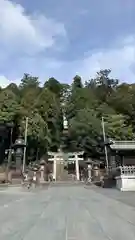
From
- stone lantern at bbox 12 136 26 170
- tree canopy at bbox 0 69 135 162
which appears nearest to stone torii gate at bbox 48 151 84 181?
tree canopy at bbox 0 69 135 162

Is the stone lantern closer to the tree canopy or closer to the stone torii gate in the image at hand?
the tree canopy

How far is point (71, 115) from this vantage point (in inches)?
2186

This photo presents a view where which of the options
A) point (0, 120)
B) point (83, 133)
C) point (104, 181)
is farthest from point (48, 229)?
point (83, 133)

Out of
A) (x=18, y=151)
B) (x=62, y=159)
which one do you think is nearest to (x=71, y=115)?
(x=62, y=159)

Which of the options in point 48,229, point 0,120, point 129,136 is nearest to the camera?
point 48,229

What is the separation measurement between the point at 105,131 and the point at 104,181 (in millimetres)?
18809

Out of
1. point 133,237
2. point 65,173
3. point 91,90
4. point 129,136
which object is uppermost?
point 91,90

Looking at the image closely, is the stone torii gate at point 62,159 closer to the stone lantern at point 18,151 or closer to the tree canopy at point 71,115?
the tree canopy at point 71,115

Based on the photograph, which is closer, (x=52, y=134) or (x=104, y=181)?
(x=104, y=181)

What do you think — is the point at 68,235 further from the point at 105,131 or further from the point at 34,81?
the point at 34,81

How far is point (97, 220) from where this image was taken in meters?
Result: 8.43

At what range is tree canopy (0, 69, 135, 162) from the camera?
1884 inches

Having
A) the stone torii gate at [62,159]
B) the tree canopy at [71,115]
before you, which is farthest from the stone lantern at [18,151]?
the stone torii gate at [62,159]

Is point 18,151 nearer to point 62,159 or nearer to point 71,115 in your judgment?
point 62,159
